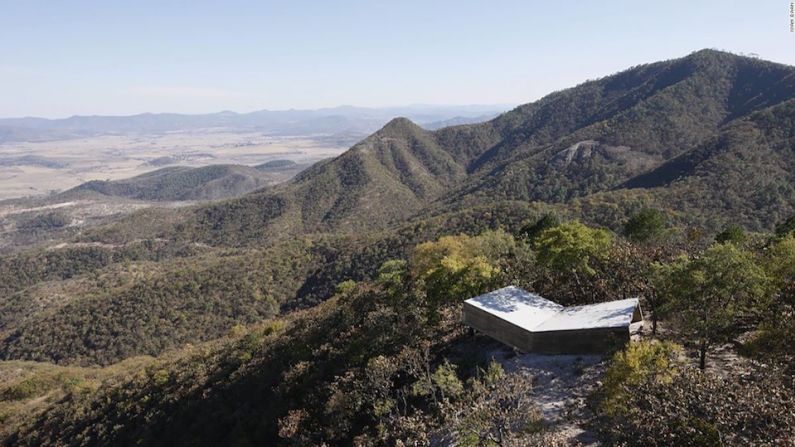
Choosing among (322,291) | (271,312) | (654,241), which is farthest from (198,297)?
(654,241)

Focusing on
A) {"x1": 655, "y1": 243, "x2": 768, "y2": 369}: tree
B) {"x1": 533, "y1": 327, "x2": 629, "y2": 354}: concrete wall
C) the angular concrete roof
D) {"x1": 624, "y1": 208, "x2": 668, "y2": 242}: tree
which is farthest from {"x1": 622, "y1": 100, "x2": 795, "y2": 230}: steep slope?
{"x1": 655, "y1": 243, "x2": 768, "y2": 369}: tree

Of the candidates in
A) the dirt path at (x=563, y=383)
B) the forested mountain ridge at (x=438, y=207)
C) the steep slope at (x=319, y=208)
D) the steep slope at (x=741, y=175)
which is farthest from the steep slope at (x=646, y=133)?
the dirt path at (x=563, y=383)

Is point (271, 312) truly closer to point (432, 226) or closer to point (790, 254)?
point (432, 226)

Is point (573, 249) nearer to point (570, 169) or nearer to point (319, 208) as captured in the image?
point (570, 169)

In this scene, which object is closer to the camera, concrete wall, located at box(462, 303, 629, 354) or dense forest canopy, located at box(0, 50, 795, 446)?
dense forest canopy, located at box(0, 50, 795, 446)

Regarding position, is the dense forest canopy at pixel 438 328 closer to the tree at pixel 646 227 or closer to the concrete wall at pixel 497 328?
the tree at pixel 646 227

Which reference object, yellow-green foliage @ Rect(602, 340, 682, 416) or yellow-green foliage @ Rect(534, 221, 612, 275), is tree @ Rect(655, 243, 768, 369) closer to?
yellow-green foliage @ Rect(602, 340, 682, 416)
